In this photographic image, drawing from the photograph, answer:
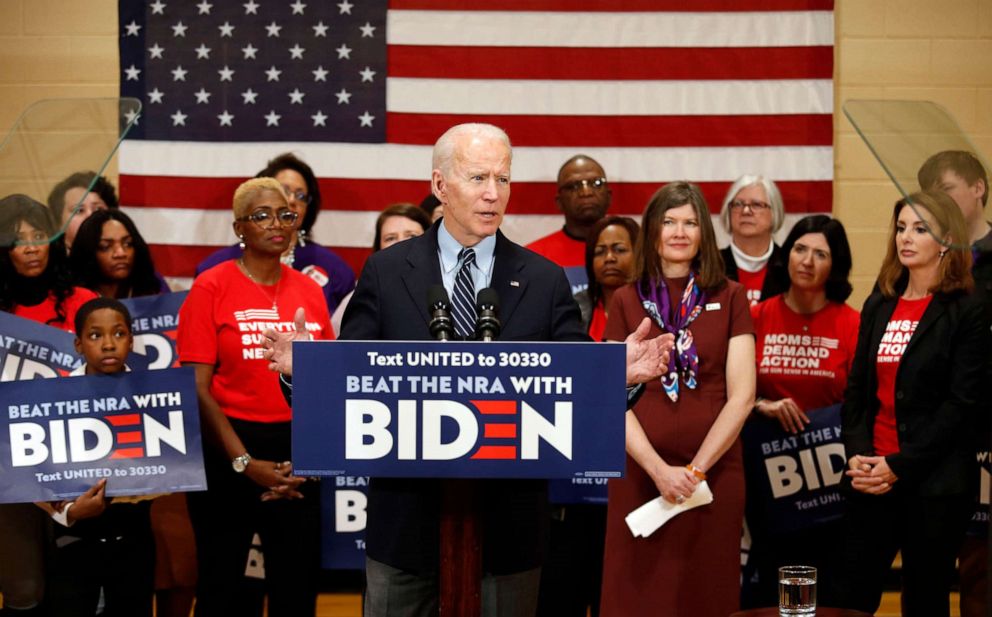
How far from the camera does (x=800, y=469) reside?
4.77 meters

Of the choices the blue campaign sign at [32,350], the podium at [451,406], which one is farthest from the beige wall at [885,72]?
the podium at [451,406]

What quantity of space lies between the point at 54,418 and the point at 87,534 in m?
0.46

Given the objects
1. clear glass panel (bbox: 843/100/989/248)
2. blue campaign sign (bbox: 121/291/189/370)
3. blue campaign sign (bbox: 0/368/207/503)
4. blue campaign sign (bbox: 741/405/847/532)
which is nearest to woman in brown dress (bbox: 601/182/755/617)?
blue campaign sign (bbox: 741/405/847/532)

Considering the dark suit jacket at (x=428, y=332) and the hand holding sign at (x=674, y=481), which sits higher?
the dark suit jacket at (x=428, y=332)

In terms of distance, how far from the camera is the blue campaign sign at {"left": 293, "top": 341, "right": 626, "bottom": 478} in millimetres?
2344

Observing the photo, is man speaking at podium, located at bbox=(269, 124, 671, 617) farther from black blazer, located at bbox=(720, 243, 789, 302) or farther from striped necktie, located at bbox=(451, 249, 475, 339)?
black blazer, located at bbox=(720, 243, 789, 302)

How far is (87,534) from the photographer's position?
4.27 meters

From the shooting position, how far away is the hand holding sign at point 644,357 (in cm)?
266

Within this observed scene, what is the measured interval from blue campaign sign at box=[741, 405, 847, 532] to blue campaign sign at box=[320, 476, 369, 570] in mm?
1568

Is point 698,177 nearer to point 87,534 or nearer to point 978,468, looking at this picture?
point 978,468

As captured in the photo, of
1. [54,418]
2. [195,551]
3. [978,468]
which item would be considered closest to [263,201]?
[54,418]

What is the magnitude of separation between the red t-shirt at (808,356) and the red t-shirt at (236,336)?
5.77 feet

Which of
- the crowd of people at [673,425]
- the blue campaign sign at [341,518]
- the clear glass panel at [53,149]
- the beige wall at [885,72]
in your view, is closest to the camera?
the clear glass panel at [53,149]

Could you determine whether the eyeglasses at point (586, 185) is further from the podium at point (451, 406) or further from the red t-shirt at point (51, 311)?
the podium at point (451, 406)
